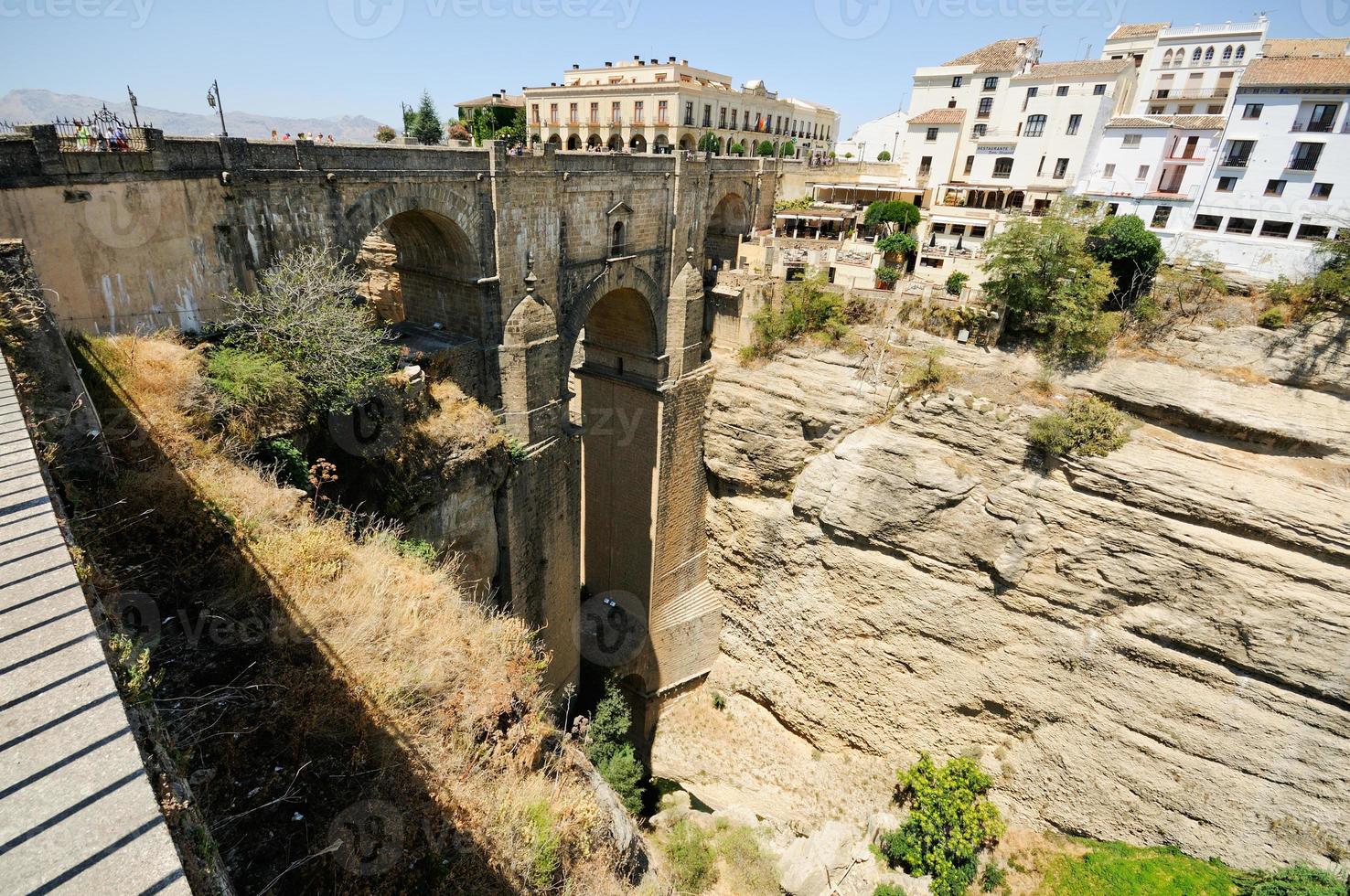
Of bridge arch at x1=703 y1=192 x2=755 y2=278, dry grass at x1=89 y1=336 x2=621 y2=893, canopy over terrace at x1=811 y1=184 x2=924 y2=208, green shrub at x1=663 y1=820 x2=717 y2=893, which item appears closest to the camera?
dry grass at x1=89 y1=336 x2=621 y2=893

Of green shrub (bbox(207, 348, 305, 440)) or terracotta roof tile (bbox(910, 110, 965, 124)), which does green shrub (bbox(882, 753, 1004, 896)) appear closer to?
green shrub (bbox(207, 348, 305, 440))

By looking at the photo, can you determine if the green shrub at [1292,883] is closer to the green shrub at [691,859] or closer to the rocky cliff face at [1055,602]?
the rocky cliff face at [1055,602]

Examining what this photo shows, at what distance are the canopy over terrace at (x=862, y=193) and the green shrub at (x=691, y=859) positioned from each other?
81.2 feet

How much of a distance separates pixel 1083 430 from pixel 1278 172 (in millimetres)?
14646

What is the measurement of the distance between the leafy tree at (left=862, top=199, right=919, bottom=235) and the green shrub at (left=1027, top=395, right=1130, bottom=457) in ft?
35.6

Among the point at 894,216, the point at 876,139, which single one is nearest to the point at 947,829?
the point at 894,216

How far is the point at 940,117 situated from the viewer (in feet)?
91.7

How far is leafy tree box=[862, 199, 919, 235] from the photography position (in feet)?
79.7

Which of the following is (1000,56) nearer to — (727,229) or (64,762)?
(727,229)

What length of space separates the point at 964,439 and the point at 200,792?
17552 millimetres

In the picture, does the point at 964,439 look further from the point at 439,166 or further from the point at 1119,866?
the point at 439,166

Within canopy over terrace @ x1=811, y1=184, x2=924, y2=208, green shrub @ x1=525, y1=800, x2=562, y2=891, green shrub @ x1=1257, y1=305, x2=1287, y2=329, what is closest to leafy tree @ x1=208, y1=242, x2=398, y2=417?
green shrub @ x1=525, y1=800, x2=562, y2=891

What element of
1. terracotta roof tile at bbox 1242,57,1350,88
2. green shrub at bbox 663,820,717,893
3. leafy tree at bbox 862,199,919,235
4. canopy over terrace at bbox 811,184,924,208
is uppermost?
terracotta roof tile at bbox 1242,57,1350,88

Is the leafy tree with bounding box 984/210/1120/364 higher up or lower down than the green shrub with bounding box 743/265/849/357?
higher up
